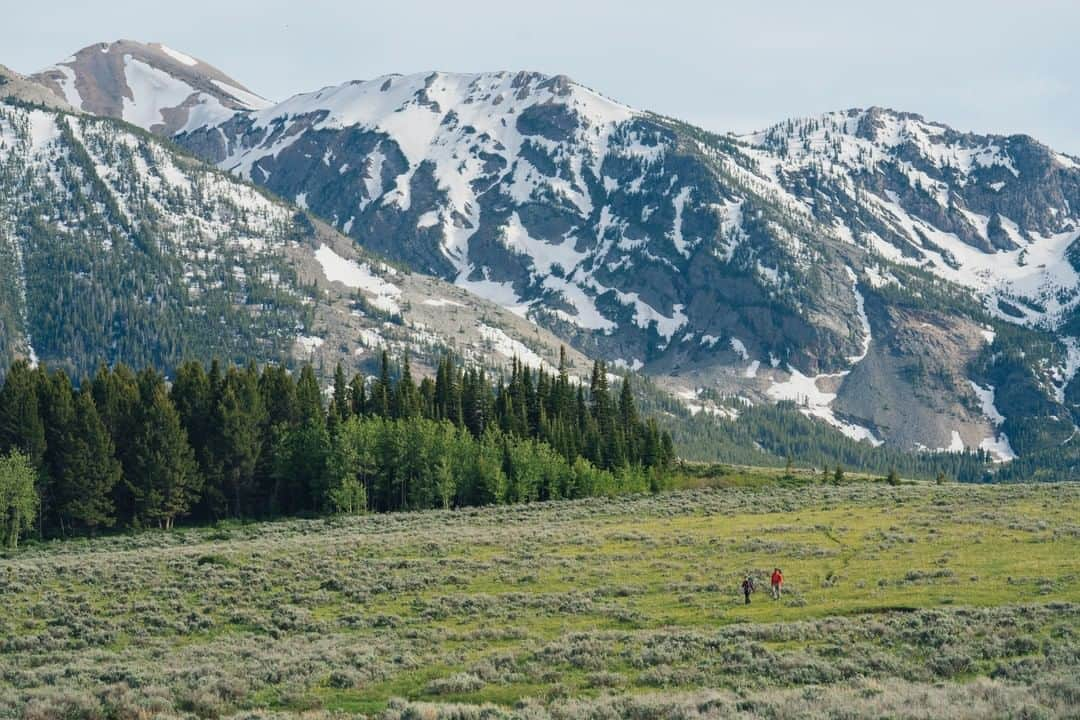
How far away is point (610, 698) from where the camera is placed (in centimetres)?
2912

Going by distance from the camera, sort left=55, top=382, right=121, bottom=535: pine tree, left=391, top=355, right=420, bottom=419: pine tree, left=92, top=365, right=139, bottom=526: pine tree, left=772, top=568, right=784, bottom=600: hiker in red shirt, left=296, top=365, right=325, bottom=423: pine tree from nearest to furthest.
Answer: left=772, top=568, right=784, bottom=600: hiker in red shirt
left=55, top=382, right=121, bottom=535: pine tree
left=92, top=365, right=139, bottom=526: pine tree
left=296, top=365, right=325, bottom=423: pine tree
left=391, top=355, right=420, bottom=419: pine tree

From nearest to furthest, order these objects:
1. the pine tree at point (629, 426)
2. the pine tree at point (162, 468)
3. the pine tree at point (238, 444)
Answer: the pine tree at point (162, 468) < the pine tree at point (238, 444) < the pine tree at point (629, 426)

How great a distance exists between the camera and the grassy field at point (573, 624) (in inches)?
1174

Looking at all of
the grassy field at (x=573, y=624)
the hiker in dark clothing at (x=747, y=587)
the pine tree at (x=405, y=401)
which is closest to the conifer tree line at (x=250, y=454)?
the pine tree at (x=405, y=401)

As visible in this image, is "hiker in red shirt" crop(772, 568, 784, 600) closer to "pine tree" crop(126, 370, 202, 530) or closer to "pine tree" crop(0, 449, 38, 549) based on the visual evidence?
"pine tree" crop(0, 449, 38, 549)

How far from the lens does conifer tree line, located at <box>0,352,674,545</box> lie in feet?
291

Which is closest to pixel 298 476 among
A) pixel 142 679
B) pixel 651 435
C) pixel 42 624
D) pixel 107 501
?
pixel 107 501

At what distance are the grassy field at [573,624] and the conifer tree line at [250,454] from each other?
19356 mm

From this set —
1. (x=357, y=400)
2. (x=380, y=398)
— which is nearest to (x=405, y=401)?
(x=380, y=398)

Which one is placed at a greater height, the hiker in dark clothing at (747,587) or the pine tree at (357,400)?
the pine tree at (357,400)

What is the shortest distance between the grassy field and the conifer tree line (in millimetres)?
19356

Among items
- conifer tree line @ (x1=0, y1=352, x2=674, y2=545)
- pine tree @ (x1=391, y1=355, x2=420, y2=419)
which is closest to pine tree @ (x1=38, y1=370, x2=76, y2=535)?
conifer tree line @ (x1=0, y1=352, x2=674, y2=545)

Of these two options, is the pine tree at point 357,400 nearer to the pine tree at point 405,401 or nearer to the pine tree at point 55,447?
the pine tree at point 405,401

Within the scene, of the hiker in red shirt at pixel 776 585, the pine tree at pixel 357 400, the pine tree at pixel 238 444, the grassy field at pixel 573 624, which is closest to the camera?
the grassy field at pixel 573 624
